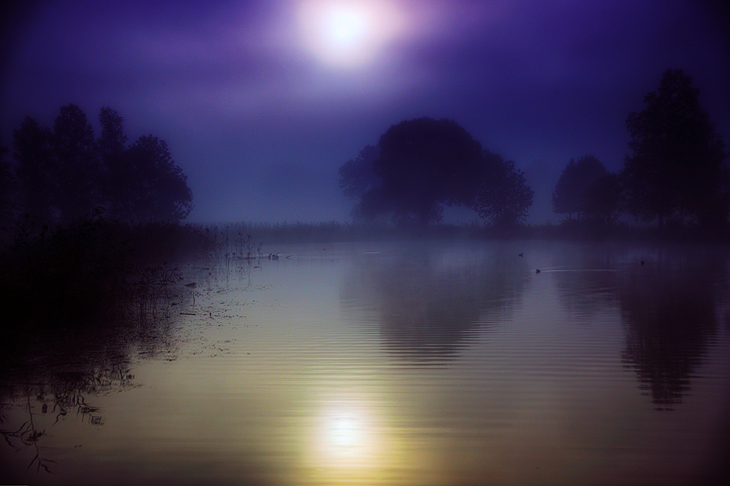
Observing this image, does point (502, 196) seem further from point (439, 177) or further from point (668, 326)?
point (668, 326)

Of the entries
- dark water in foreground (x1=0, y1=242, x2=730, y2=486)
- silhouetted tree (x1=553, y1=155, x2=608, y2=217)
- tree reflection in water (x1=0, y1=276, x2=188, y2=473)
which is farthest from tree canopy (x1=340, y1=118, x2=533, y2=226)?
tree reflection in water (x1=0, y1=276, x2=188, y2=473)

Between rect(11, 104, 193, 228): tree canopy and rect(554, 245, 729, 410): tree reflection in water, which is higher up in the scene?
rect(11, 104, 193, 228): tree canopy

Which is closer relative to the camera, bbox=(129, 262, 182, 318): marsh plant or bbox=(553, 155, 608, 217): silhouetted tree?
bbox=(129, 262, 182, 318): marsh plant

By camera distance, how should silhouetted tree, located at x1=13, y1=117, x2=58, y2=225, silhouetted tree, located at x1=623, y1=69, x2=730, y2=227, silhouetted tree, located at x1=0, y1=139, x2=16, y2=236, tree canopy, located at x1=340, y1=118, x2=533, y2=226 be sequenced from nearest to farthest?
silhouetted tree, located at x1=0, y1=139, x2=16, y2=236 → silhouetted tree, located at x1=13, y1=117, x2=58, y2=225 → silhouetted tree, located at x1=623, y1=69, x2=730, y2=227 → tree canopy, located at x1=340, y1=118, x2=533, y2=226

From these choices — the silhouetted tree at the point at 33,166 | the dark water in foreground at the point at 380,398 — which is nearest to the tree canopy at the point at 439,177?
the silhouetted tree at the point at 33,166

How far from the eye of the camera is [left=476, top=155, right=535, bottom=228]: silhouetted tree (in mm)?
53938

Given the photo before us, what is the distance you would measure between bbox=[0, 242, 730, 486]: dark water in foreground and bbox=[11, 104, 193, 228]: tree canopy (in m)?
29.0

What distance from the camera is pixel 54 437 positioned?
407cm

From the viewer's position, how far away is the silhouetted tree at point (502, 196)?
5394 centimetres

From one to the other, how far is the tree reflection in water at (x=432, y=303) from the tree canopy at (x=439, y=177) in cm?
3515

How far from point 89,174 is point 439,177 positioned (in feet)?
115

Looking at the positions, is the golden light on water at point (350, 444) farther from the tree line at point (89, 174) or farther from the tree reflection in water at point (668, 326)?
the tree line at point (89, 174)

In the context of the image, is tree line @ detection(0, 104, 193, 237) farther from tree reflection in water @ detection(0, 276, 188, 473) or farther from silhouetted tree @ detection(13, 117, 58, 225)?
tree reflection in water @ detection(0, 276, 188, 473)

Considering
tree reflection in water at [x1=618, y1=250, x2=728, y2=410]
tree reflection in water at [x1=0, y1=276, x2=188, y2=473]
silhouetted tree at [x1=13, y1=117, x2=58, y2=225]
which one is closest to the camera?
tree reflection in water at [x1=0, y1=276, x2=188, y2=473]
